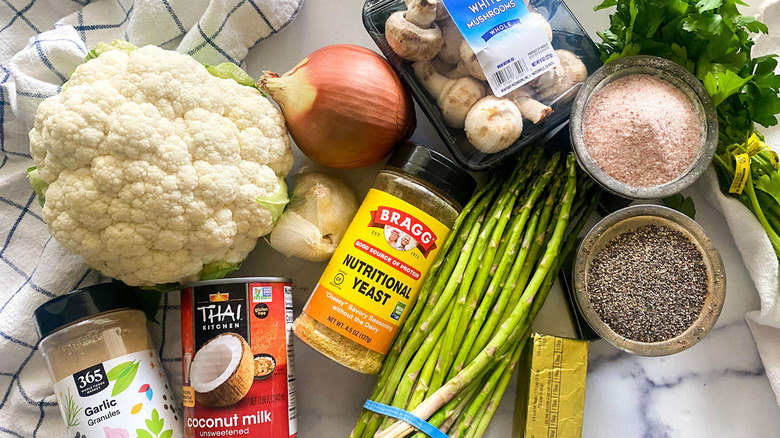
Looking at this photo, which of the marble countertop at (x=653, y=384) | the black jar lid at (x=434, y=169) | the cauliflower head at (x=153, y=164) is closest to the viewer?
the cauliflower head at (x=153, y=164)

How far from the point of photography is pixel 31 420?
1.02m

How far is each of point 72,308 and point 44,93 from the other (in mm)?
380

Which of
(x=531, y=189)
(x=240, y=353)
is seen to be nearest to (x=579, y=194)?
(x=531, y=189)

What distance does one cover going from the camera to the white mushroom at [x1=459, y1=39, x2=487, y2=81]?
0.91 m

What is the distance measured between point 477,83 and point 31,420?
0.98 meters

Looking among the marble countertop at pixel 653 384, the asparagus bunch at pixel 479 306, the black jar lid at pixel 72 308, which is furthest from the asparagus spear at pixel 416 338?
the black jar lid at pixel 72 308

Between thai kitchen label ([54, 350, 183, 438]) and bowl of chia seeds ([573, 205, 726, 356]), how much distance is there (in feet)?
2.33

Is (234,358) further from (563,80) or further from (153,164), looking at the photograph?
(563,80)

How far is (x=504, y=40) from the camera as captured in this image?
0.90 meters

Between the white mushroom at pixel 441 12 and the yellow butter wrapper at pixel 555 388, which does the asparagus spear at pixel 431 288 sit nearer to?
the yellow butter wrapper at pixel 555 388

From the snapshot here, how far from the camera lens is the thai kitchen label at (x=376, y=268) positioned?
37.0 inches

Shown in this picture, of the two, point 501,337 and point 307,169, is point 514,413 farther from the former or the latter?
point 307,169

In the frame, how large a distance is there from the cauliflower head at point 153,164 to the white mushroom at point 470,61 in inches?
13.2

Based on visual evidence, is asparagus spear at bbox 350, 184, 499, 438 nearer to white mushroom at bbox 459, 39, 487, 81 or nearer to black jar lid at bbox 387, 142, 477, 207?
black jar lid at bbox 387, 142, 477, 207
